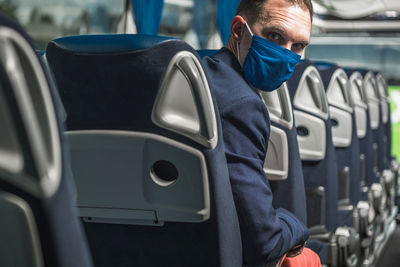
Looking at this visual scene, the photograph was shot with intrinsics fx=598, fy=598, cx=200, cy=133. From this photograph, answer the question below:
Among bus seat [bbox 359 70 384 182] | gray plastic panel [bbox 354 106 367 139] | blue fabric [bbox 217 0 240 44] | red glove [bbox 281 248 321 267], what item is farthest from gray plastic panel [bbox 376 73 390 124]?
red glove [bbox 281 248 321 267]

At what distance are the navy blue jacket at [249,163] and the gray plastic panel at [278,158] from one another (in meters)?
0.64

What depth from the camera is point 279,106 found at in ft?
6.88

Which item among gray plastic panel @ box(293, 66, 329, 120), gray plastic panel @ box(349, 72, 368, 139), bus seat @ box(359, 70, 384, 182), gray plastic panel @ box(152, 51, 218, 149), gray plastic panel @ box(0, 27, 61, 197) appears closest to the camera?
gray plastic panel @ box(0, 27, 61, 197)

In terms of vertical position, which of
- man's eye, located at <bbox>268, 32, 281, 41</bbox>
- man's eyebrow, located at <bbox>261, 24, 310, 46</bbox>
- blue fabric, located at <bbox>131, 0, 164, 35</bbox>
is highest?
man's eyebrow, located at <bbox>261, 24, 310, 46</bbox>

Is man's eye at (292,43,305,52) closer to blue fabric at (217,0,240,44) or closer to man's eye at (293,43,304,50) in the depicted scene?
man's eye at (293,43,304,50)

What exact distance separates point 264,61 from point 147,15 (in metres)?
2.25

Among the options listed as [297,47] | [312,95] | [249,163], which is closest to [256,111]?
[249,163]

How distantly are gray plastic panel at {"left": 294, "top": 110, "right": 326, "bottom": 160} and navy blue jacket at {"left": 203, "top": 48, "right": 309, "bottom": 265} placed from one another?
1.25 metres

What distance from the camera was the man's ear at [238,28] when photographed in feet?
5.67

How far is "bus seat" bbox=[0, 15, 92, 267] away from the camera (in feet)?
2.12

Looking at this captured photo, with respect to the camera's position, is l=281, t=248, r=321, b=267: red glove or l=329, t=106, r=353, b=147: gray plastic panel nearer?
l=281, t=248, r=321, b=267: red glove

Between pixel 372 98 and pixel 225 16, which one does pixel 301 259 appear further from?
pixel 225 16

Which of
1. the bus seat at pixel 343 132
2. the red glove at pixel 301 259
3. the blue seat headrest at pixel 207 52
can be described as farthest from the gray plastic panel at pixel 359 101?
the red glove at pixel 301 259

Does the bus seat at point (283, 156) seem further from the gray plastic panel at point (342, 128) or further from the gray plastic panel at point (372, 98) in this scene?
the gray plastic panel at point (372, 98)
